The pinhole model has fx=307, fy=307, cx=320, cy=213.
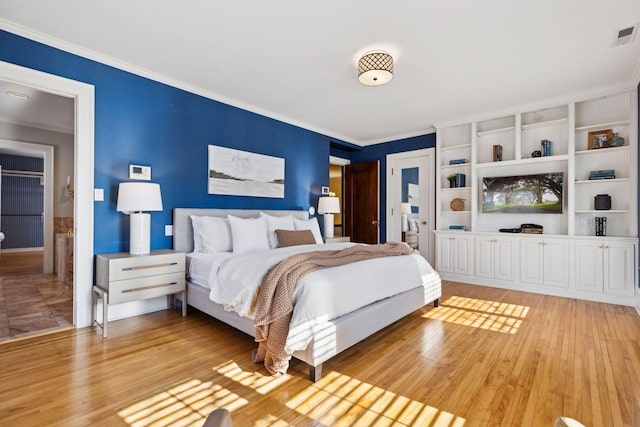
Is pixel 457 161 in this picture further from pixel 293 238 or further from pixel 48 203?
pixel 48 203

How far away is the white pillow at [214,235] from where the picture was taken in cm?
346

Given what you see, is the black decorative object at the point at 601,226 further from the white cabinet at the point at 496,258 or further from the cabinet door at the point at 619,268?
the white cabinet at the point at 496,258

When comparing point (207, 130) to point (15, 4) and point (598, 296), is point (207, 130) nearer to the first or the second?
point (15, 4)

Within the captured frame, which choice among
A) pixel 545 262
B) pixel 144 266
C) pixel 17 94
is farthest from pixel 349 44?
pixel 17 94

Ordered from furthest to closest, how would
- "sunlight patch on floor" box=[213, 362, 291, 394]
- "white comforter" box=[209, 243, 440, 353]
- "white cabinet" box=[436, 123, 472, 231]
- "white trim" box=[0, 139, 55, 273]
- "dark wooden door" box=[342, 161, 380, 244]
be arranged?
"dark wooden door" box=[342, 161, 380, 244]
"white trim" box=[0, 139, 55, 273]
"white cabinet" box=[436, 123, 472, 231]
"white comforter" box=[209, 243, 440, 353]
"sunlight patch on floor" box=[213, 362, 291, 394]

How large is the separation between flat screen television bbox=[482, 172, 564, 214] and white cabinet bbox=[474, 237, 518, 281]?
0.49m

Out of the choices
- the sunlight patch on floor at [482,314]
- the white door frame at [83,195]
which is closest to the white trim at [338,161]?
the sunlight patch on floor at [482,314]

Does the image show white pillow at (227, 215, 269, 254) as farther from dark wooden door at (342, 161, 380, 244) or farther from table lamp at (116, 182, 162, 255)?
dark wooden door at (342, 161, 380, 244)

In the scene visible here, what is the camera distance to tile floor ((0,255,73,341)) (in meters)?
2.79

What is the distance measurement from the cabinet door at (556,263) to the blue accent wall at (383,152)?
2.03m

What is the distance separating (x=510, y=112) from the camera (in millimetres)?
4480

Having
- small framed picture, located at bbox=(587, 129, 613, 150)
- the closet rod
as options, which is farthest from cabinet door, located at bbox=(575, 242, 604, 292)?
the closet rod

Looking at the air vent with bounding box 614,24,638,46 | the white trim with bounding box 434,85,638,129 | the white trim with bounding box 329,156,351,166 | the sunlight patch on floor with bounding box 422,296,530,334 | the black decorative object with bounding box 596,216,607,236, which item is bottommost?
the sunlight patch on floor with bounding box 422,296,530,334

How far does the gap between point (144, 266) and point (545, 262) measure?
4894 mm
